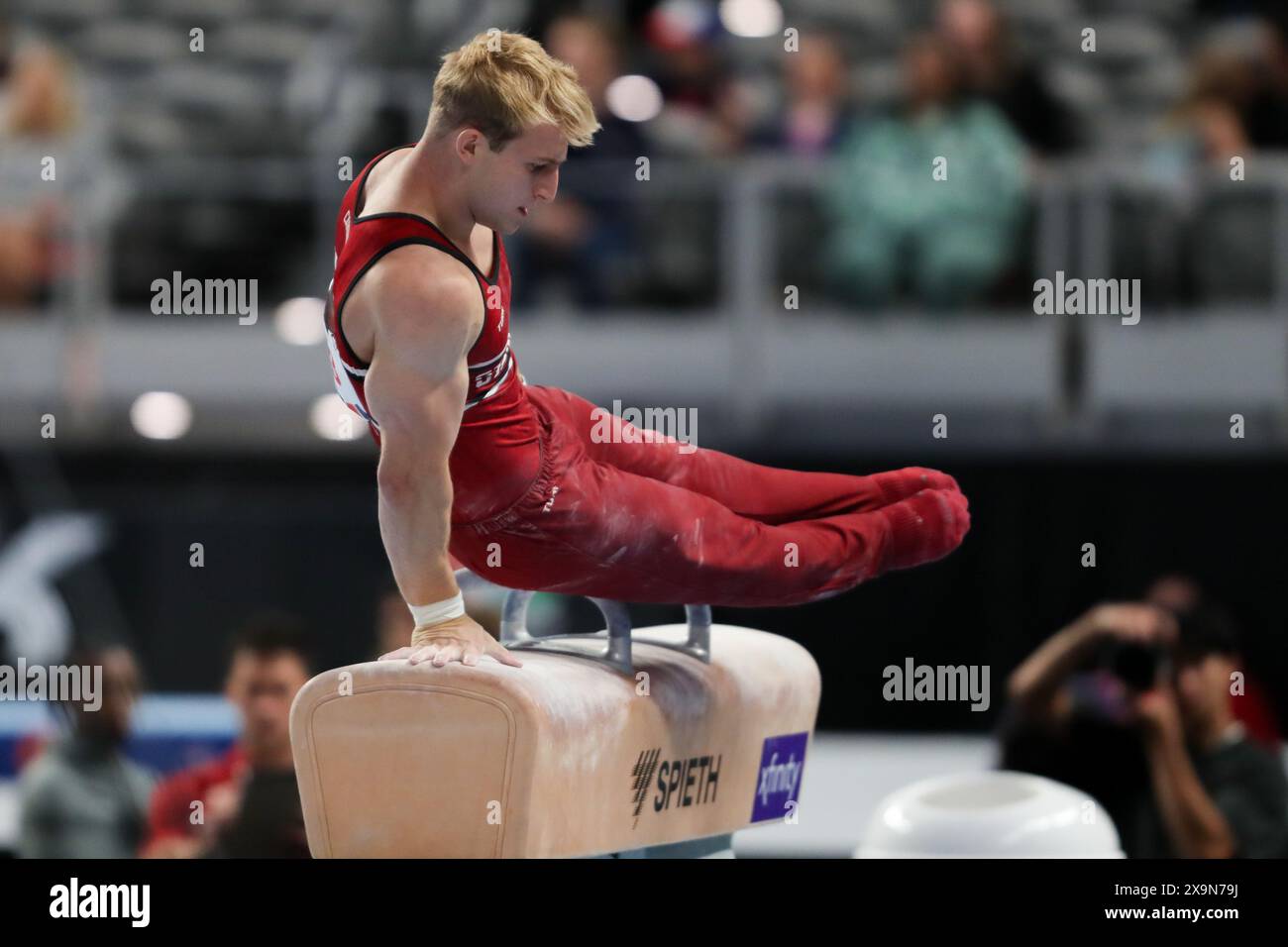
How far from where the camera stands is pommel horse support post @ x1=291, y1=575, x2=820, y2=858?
110 inches

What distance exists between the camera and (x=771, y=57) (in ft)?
23.8

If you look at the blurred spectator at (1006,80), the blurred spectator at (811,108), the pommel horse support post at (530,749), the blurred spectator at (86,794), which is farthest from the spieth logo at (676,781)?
the blurred spectator at (1006,80)

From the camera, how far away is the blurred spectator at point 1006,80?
6328mm

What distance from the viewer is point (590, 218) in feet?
19.9

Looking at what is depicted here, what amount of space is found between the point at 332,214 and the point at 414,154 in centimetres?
332

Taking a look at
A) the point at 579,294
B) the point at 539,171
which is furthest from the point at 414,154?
the point at 579,294

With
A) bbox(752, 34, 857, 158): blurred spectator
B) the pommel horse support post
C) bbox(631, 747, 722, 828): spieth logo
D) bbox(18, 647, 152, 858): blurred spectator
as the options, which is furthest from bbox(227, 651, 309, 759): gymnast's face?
bbox(752, 34, 857, 158): blurred spectator

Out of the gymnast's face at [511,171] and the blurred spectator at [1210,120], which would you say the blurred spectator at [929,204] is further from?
the gymnast's face at [511,171]

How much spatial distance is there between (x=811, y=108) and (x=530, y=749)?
4248 mm

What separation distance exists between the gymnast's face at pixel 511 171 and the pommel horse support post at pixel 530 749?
723 mm
